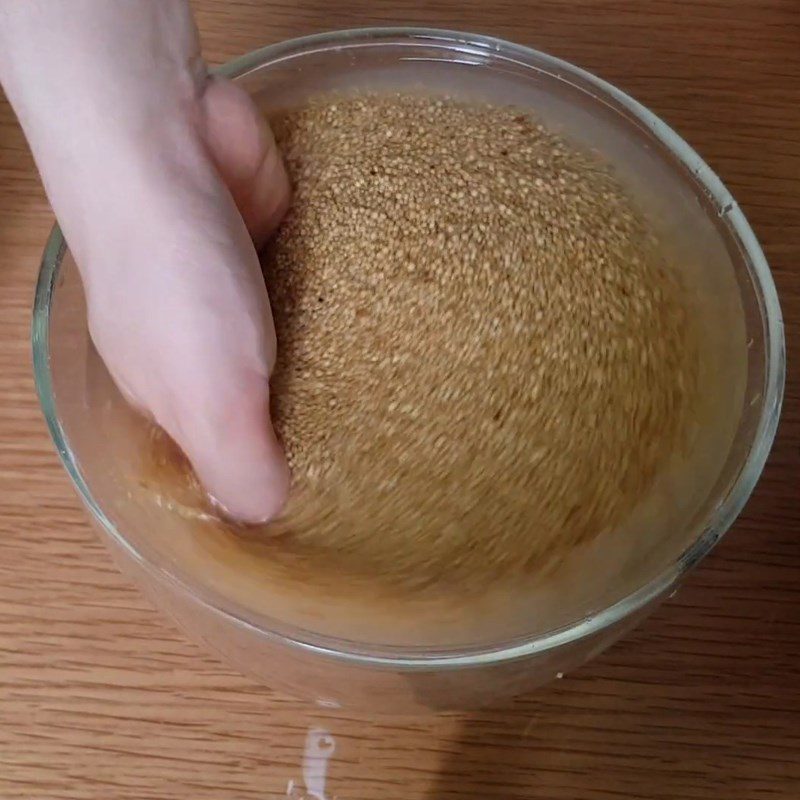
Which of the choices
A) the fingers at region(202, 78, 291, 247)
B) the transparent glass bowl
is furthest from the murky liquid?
the fingers at region(202, 78, 291, 247)

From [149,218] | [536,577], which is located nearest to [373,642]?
[536,577]

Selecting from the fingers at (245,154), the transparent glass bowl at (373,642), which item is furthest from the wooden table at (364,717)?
the fingers at (245,154)

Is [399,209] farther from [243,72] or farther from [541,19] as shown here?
[541,19]

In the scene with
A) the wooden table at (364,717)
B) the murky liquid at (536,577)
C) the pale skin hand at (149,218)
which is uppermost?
the pale skin hand at (149,218)

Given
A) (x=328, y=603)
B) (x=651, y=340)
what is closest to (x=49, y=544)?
(x=328, y=603)

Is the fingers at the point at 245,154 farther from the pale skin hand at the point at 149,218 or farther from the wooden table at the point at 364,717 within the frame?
the wooden table at the point at 364,717

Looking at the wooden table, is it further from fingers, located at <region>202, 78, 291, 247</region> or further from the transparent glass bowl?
fingers, located at <region>202, 78, 291, 247</region>
